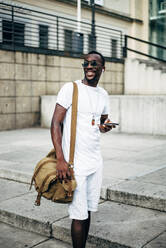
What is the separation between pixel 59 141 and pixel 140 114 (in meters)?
7.97

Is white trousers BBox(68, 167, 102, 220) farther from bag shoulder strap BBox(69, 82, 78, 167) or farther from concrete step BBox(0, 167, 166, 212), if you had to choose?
concrete step BBox(0, 167, 166, 212)

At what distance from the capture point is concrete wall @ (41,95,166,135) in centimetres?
1017

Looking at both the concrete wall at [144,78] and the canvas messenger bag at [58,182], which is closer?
the canvas messenger bag at [58,182]

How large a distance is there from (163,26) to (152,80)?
12.5 m

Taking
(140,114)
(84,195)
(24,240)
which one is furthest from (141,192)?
(140,114)

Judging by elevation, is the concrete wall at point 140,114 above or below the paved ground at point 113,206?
above

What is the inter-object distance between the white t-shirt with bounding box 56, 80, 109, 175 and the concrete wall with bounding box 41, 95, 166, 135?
24.6ft

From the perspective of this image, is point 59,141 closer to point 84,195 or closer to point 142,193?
point 84,195

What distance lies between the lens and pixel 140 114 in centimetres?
1055

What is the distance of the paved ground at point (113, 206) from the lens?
355cm

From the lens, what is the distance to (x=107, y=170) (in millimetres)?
5715

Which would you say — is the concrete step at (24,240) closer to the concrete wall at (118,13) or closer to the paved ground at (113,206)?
the paved ground at (113,206)

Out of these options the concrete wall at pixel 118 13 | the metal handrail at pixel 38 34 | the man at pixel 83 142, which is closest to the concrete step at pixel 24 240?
the man at pixel 83 142

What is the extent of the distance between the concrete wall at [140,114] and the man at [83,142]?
7470 millimetres
